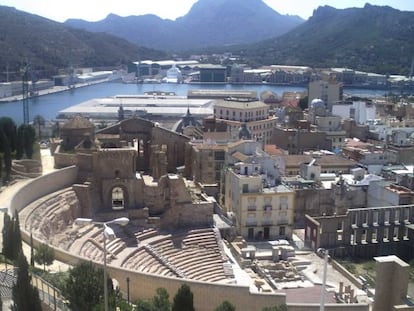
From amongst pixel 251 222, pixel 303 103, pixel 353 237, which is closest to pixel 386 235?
pixel 353 237

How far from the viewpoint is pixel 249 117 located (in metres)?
64.9

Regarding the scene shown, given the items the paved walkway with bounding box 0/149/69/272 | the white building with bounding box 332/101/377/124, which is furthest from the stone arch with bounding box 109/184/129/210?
the white building with bounding box 332/101/377/124

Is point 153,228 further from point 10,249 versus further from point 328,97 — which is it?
point 328,97

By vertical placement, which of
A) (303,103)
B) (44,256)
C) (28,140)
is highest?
(28,140)

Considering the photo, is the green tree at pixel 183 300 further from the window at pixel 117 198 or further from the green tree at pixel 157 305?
the window at pixel 117 198

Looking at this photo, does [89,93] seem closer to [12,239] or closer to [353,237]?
[353,237]

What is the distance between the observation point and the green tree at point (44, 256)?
75.2 feet

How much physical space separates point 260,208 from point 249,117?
90.6 feet

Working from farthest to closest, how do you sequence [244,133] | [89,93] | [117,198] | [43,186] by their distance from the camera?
[89,93]
[244,133]
[117,198]
[43,186]

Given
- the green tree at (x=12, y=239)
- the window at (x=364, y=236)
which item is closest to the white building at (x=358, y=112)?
the window at (x=364, y=236)

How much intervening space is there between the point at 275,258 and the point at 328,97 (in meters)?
59.9

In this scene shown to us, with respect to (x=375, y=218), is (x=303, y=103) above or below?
above

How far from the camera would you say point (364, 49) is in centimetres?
19962

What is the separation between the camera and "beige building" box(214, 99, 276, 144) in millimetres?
64188
